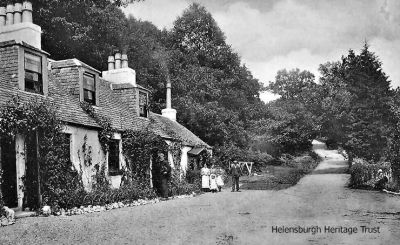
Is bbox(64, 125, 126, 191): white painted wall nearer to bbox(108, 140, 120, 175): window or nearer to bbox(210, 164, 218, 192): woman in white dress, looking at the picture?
bbox(108, 140, 120, 175): window

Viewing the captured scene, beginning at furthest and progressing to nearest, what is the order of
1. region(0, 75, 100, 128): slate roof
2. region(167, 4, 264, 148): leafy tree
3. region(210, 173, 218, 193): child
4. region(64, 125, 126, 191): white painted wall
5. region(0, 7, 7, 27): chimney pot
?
region(167, 4, 264, 148): leafy tree
region(210, 173, 218, 193): child
region(0, 7, 7, 27): chimney pot
region(64, 125, 126, 191): white painted wall
region(0, 75, 100, 128): slate roof

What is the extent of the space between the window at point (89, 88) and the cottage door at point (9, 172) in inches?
229

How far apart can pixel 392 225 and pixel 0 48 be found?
45.4 ft

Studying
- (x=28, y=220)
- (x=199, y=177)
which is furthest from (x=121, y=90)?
(x=28, y=220)

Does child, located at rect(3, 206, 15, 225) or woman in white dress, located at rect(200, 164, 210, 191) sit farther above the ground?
child, located at rect(3, 206, 15, 225)

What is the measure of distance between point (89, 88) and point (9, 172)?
6.63m

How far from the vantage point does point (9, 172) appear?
516 inches

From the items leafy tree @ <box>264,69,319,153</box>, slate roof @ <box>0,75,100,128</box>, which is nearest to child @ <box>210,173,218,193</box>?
slate roof @ <box>0,75,100,128</box>

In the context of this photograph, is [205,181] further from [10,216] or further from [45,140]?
[10,216]

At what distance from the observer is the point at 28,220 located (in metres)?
11.8

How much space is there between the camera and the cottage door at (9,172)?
1288 centimetres

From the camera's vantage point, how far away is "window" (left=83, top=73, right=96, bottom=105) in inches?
732

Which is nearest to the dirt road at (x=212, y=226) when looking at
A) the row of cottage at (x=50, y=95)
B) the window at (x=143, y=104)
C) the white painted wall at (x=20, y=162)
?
the white painted wall at (x=20, y=162)

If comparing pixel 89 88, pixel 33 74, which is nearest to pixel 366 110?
pixel 89 88
